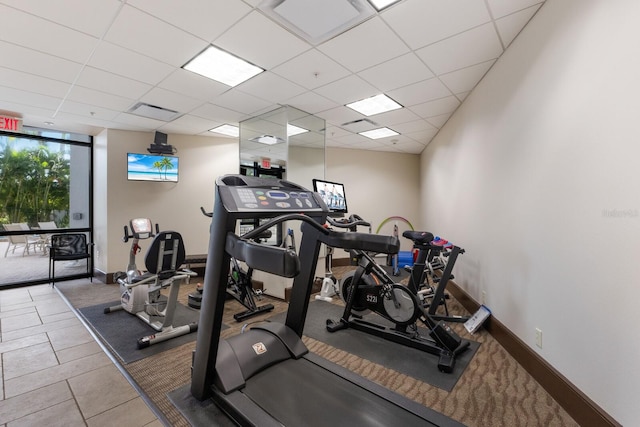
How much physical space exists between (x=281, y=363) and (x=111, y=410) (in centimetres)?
118

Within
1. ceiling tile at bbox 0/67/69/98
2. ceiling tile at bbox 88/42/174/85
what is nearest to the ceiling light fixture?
ceiling tile at bbox 88/42/174/85

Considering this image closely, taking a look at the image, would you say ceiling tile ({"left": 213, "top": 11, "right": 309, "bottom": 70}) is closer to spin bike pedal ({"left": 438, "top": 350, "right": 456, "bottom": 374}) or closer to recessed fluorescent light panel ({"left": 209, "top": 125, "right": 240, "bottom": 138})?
recessed fluorescent light panel ({"left": 209, "top": 125, "right": 240, "bottom": 138})

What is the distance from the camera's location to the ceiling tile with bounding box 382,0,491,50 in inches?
83.3

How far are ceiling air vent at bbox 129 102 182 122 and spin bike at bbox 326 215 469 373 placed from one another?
337 cm

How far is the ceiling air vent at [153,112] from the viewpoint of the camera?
413 cm

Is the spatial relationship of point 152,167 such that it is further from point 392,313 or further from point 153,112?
point 392,313

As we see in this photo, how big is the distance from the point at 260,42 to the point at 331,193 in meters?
2.45

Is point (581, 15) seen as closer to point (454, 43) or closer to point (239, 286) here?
point (454, 43)

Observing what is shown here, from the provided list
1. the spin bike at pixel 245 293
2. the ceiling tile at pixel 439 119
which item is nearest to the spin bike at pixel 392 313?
the spin bike at pixel 245 293

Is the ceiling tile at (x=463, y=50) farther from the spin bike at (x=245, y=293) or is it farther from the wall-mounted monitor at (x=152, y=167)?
the wall-mounted monitor at (x=152, y=167)

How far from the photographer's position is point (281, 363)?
191 cm

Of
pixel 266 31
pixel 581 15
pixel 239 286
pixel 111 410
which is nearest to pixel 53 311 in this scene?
pixel 239 286

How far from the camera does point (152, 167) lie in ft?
17.4

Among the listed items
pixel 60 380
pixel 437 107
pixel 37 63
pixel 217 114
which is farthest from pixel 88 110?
pixel 437 107
